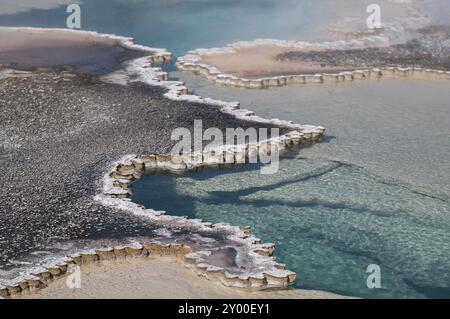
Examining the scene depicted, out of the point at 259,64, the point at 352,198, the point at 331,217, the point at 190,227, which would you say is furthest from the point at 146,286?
the point at 259,64

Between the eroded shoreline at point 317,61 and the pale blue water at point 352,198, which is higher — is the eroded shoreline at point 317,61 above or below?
above

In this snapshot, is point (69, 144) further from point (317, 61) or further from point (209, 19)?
point (209, 19)

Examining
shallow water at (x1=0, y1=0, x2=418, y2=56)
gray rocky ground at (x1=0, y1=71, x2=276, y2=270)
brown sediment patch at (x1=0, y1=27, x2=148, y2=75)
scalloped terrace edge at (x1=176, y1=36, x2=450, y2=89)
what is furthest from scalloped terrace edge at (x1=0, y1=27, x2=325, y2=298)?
shallow water at (x1=0, y1=0, x2=418, y2=56)

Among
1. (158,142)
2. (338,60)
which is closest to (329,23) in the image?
(338,60)

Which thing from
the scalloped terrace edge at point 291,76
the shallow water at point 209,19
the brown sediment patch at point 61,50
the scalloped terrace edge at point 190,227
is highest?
the shallow water at point 209,19

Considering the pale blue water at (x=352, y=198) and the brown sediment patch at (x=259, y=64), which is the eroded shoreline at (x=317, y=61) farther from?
the pale blue water at (x=352, y=198)

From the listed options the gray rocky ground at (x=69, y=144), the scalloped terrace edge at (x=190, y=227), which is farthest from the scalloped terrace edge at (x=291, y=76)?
the gray rocky ground at (x=69, y=144)

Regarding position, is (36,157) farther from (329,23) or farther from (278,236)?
(329,23)
